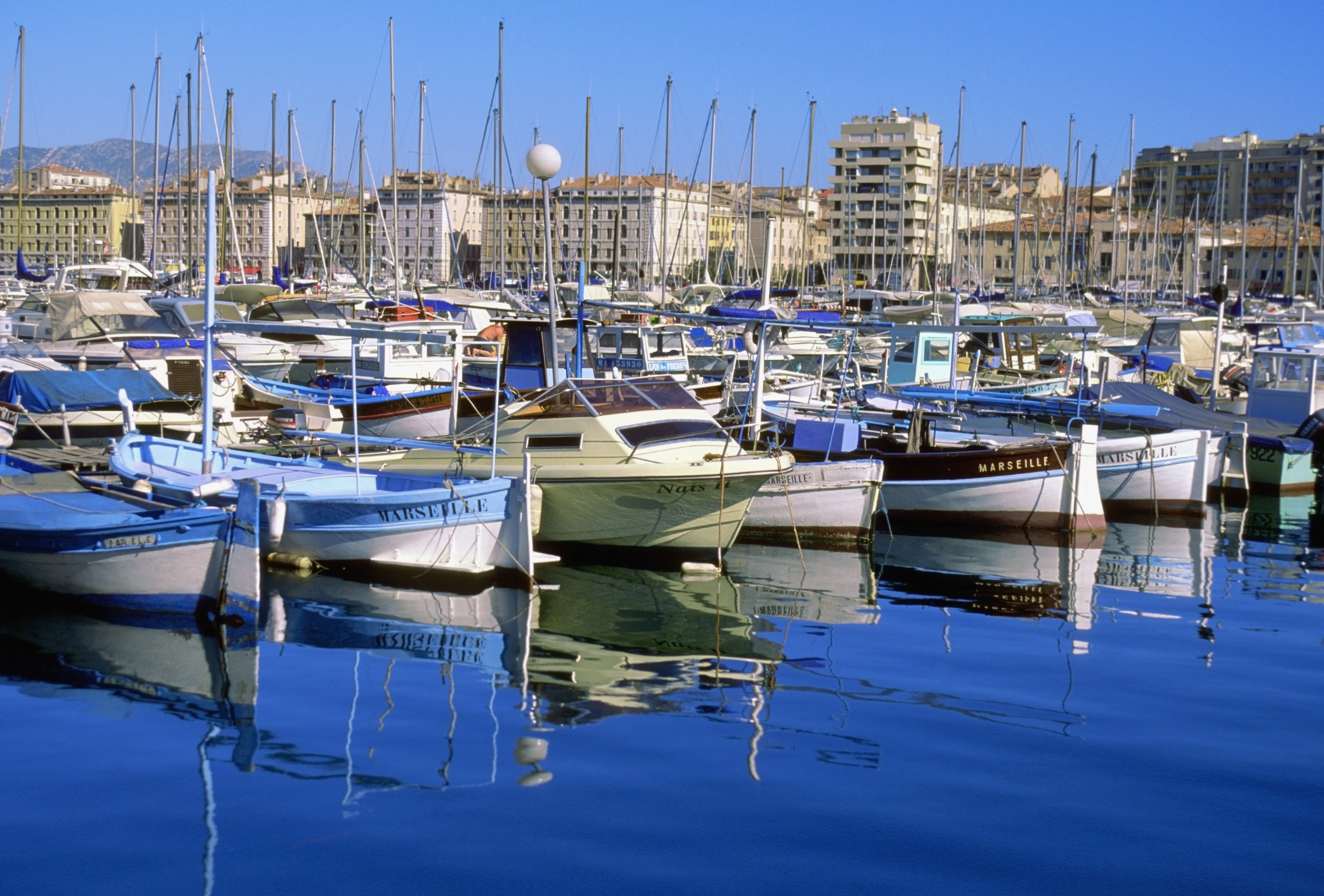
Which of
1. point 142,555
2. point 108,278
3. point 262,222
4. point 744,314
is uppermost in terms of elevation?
point 262,222

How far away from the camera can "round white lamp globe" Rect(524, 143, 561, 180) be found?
1616cm

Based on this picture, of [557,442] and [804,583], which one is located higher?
[557,442]

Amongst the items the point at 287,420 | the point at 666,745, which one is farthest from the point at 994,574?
the point at 287,420

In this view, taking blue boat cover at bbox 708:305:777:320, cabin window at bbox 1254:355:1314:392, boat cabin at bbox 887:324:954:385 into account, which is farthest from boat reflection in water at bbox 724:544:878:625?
cabin window at bbox 1254:355:1314:392

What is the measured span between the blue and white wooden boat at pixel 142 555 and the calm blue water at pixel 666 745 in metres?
0.29

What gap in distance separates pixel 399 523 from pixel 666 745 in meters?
6.19

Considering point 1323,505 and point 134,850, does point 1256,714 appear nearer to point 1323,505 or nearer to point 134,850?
point 134,850

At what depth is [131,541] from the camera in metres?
12.9

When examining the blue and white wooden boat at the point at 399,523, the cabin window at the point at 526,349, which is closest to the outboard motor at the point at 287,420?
the cabin window at the point at 526,349

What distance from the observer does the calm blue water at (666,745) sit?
7.66 metres

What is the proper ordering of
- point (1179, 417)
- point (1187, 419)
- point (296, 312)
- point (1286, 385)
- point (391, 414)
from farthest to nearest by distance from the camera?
point (296, 312), point (1286, 385), point (1179, 417), point (1187, 419), point (391, 414)

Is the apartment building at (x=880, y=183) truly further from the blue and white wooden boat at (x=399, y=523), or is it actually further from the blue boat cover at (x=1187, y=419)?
the blue and white wooden boat at (x=399, y=523)

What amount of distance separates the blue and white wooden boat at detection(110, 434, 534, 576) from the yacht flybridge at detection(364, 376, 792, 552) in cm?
123

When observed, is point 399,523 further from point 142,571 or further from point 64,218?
point 64,218
